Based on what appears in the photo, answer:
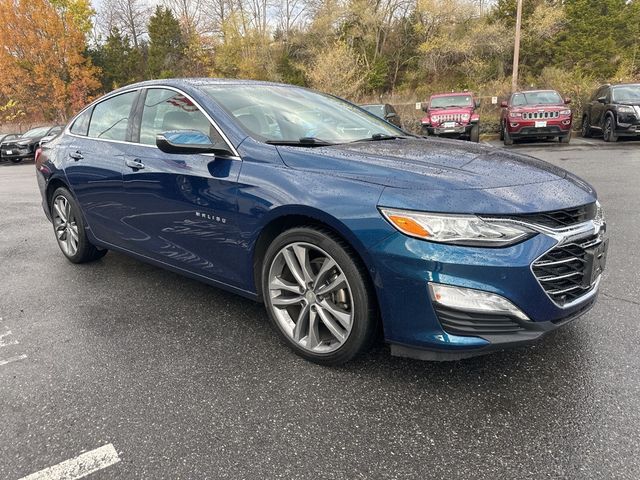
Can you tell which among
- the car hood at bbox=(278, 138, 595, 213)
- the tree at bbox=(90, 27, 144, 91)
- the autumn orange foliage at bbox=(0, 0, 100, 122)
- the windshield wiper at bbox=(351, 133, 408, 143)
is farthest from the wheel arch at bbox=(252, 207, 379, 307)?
the tree at bbox=(90, 27, 144, 91)

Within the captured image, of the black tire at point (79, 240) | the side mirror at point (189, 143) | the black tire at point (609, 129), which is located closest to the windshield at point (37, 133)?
the black tire at point (79, 240)

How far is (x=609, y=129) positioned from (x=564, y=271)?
13.6 m

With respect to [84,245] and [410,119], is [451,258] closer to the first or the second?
[84,245]

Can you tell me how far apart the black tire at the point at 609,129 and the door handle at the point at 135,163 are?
13.5m

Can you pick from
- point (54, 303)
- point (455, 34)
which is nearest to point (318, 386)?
point (54, 303)

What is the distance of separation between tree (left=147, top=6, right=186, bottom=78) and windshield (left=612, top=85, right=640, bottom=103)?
36.8 metres

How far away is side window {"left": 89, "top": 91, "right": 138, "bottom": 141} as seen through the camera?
3.66 metres

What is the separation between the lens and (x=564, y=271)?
2.16 m

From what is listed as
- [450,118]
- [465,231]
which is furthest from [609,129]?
[465,231]

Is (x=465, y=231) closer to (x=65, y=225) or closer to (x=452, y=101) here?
(x=65, y=225)

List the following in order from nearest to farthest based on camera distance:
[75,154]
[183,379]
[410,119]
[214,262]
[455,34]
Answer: [183,379] → [214,262] → [75,154] → [410,119] → [455,34]

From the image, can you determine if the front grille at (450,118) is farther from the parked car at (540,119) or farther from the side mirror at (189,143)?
the side mirror at (189,143)

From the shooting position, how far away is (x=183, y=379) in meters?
2.50

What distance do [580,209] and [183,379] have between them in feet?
7.05
